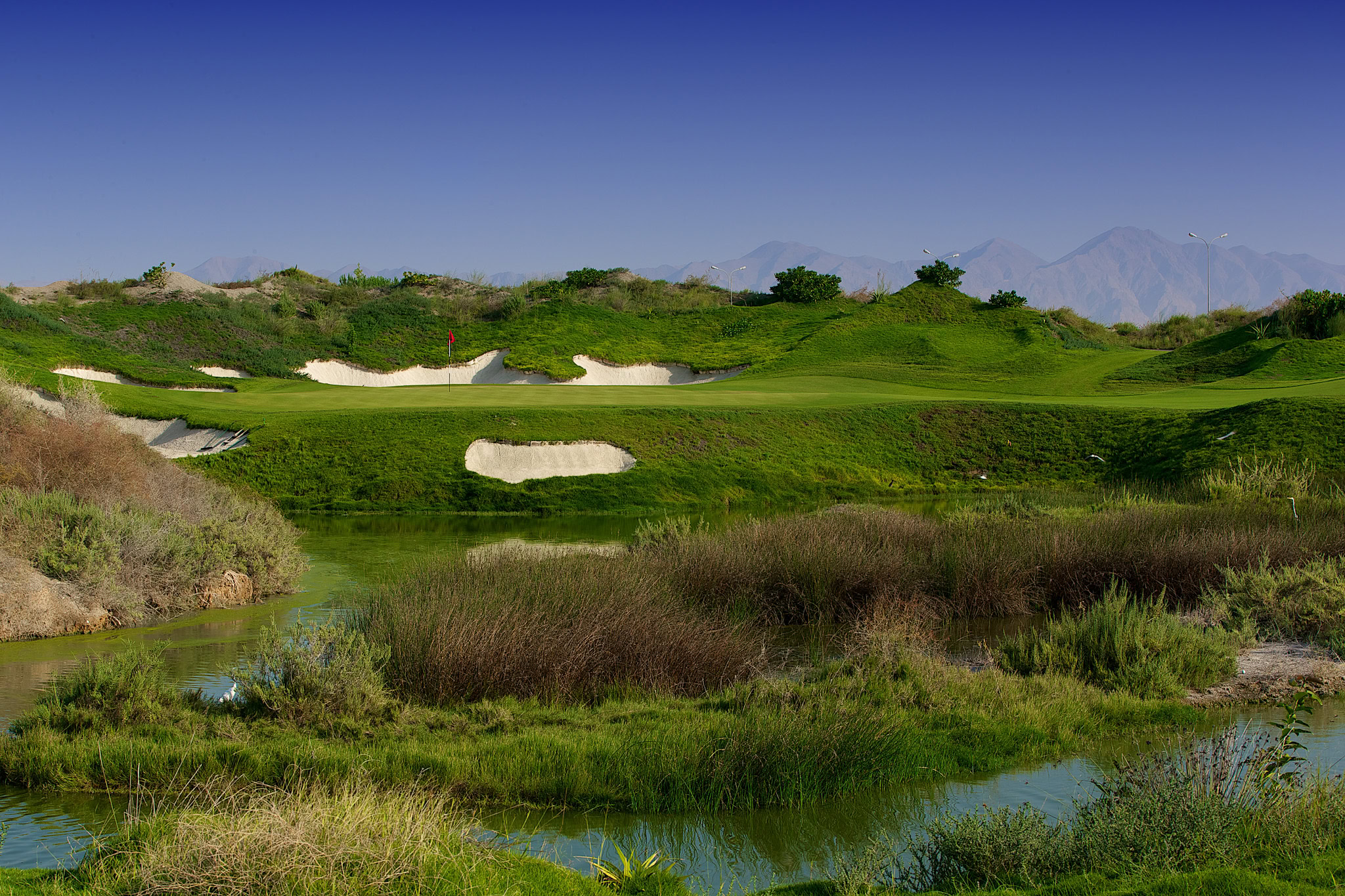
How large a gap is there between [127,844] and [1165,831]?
246 inches

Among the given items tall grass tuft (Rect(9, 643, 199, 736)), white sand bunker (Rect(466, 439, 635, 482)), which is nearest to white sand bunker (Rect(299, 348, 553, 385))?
white sand bunker (Rect(466, 439, 635, 482))

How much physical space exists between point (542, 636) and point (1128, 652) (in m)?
6.69

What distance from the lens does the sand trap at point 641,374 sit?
5109 centimetres

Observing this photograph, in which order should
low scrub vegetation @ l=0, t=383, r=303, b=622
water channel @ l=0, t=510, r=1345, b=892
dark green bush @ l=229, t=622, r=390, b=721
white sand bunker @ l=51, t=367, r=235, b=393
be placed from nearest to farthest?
water channel @ l=0, t=510, r=1345, b=892 → dark green bush @ l=229, t=622, r=390, b=721 → low scrub vegetation @ l=0, t=383, r=303, b=622 → white sand bunker @ l=51, t=367, r=235, b=393

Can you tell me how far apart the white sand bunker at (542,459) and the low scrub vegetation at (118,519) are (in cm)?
900

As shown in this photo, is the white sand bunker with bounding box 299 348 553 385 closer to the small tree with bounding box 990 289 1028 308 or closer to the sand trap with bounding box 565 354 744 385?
Result: the sand trap with bounding box 565 354 744 385

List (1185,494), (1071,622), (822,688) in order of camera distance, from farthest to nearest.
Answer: (1185,494) → (1071,622) → (822,688)

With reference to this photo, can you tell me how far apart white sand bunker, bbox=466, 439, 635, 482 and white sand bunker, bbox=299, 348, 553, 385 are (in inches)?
815

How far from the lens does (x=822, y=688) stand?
10.0m

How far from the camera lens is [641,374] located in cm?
5209

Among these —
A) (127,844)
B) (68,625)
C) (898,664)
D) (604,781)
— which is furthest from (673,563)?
(127,844)

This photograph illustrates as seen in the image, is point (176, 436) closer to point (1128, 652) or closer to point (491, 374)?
point (491, 374)

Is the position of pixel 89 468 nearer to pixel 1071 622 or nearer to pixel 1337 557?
pixel 1071 622

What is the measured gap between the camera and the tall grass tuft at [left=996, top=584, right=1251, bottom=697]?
11.2 meters
